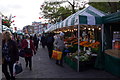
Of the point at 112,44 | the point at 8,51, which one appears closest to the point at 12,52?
the point at 8,51

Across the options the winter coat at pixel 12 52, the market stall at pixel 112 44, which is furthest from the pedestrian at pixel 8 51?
the market stall at pixel 112 44

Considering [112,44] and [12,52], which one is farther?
[112,44]

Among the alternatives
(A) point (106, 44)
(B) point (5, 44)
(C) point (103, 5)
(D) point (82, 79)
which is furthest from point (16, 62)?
(C) point (103, 5)

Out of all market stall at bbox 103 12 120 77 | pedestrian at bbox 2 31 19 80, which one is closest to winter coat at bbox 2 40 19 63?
pedestrian at bbox 2 31 19 80

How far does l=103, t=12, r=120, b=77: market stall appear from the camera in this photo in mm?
7053

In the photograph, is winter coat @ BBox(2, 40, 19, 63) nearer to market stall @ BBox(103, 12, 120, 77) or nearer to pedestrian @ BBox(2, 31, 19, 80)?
pedestrian @ BBox(2, 31, 19, 80)

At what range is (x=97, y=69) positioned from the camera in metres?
8.49

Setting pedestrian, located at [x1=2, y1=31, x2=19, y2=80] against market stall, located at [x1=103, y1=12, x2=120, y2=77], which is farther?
market stall, located at [x1=103, y1=12, x2=120, y2=77]

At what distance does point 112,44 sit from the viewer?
336 inches

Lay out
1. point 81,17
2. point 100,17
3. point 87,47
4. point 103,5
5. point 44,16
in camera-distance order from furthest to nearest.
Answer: point 44,16 < point 103,5 < point 87,47 < point 100,17 < point 81,17

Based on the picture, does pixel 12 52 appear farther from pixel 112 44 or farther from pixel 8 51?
pixel 112 44

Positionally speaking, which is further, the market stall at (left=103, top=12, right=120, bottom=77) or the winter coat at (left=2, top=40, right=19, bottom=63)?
the market stall at (left=103, top=12, right=120, bottom=77)

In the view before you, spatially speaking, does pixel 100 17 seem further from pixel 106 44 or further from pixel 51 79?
pixel 51 79

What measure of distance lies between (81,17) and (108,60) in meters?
2.22
